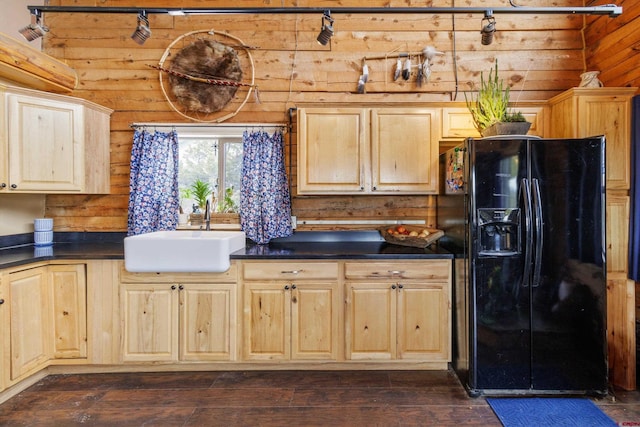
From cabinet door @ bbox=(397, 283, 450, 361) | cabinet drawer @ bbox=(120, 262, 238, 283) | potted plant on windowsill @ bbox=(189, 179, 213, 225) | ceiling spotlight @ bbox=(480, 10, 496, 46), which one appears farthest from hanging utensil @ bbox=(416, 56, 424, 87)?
cabinet drawer @ bbox=(120, 262, 238, 283)

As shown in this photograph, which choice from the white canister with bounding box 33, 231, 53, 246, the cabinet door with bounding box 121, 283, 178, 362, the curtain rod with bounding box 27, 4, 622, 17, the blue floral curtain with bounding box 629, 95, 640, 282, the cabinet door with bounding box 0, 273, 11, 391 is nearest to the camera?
the curtain rod with bounding box 27, 4, 622, 17

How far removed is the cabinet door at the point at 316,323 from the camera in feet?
8.26

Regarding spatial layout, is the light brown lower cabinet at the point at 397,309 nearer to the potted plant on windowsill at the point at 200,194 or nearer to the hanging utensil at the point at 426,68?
the potted plant on windowsill at the point at 200,194

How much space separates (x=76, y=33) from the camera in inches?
123

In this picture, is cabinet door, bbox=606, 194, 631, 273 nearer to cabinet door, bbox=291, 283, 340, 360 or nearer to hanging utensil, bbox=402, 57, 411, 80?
hanging utensil, bbox=402, 57, 411, 80

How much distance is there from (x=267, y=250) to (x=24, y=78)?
87.4 inches

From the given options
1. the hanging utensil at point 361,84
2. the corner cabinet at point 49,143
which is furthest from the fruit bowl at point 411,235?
the corner cabinet at point 49,143

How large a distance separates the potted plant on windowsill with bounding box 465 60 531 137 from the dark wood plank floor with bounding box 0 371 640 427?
1.70 meters

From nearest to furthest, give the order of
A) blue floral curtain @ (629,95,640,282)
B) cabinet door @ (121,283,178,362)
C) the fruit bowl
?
blue floral curtain @ (629,95,640,282) < cabinet door @ (121,283,178,362) < the fruit bowl

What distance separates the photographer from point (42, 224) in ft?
9.76

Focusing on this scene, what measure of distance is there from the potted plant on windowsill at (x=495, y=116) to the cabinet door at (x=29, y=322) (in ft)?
10.4

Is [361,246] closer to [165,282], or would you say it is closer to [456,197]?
[456,197]

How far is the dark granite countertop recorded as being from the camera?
2.49m

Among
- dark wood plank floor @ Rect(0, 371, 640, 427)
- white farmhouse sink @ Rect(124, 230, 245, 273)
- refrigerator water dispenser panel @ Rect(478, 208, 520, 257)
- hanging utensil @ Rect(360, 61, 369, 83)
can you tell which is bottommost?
dark wood plank floor @ Rect(0, 371, 640, 427)
